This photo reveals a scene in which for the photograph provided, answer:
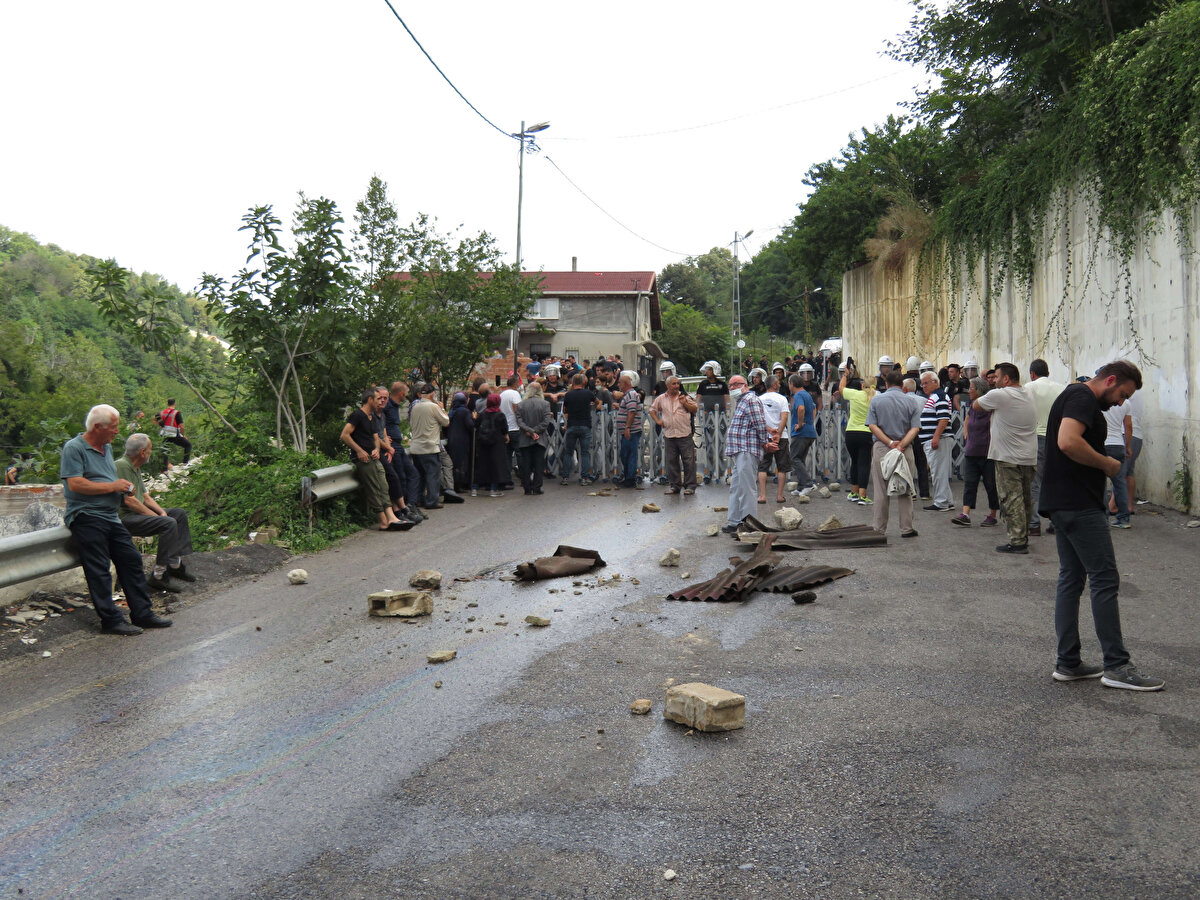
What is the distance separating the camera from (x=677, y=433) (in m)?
16.0

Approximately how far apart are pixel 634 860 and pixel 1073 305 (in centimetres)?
1481

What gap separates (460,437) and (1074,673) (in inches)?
495

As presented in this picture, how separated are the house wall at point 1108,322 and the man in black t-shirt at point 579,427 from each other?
784 cm

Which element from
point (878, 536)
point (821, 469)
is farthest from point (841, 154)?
point (878, 536)

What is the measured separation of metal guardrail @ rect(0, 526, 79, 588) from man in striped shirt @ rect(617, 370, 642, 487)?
10.7m

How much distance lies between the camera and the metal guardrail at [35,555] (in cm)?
748

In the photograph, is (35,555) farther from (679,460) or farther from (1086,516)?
(679,460)

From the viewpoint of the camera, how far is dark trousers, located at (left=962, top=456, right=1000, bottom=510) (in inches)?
491

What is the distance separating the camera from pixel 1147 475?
44.8 ft

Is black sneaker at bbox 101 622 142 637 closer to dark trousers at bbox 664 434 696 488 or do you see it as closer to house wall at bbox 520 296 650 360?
dark trousers at bbox 664 434 696 488

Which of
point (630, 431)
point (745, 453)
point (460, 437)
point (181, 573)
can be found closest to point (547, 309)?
point (630, 431)

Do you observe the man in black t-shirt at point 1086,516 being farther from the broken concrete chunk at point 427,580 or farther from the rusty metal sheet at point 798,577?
the broken concrete chunk at point 427,580

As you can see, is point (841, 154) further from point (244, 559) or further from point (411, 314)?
point (244, 559)

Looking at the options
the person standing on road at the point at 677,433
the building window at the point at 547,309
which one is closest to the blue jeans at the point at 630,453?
the person standing on road at the point at 677,433
